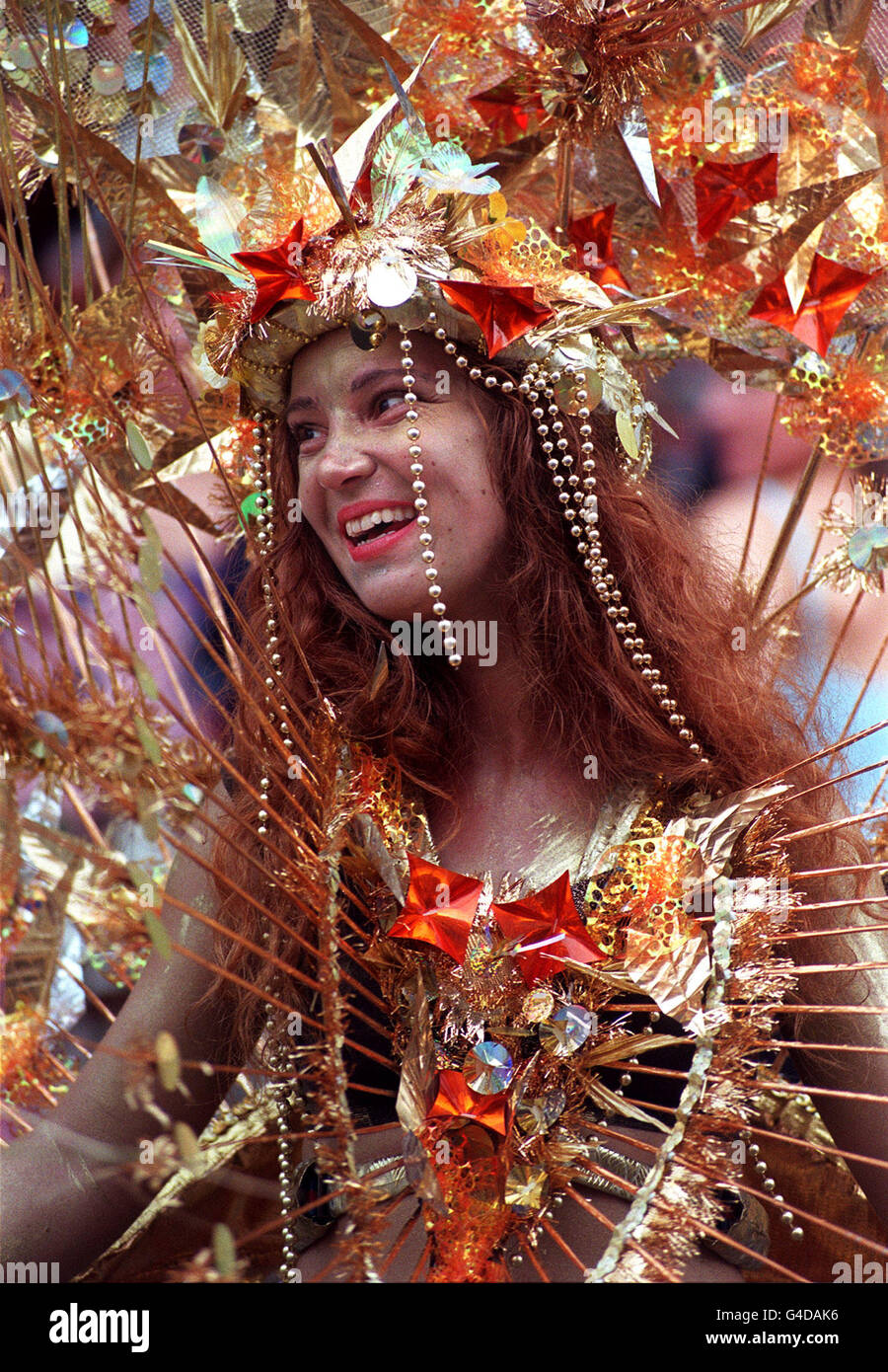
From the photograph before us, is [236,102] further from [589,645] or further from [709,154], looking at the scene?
[589,645]

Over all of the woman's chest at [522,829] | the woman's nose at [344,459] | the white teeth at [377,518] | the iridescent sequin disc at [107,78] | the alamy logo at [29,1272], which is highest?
the iridescent sequin disc at [107,78]

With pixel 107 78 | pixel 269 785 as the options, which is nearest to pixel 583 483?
pixel 269 785

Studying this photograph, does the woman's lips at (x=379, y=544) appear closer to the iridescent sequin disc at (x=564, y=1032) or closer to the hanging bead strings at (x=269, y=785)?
the hanging bead strings at (x=269, y=785)

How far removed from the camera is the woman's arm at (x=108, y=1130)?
129 centimetres

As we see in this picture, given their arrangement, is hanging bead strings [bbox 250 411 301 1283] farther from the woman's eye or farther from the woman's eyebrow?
the woman's eyebrow

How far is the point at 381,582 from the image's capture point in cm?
136

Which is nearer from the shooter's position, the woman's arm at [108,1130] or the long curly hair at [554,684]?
the woman's arm at [108,1130]
